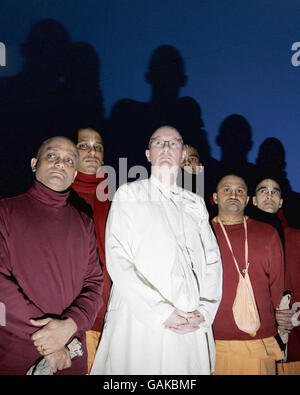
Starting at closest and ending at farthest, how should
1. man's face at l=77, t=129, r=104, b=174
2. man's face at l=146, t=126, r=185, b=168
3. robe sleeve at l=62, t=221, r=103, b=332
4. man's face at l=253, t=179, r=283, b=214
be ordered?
robe sleeve at l=62, t=221, r=103, b=332
man's face at l=146, t=126, r=185, b=168
man's face at l=77, t=129, r=104, b=174
man's face at l=253, t=179, r=283, b=214

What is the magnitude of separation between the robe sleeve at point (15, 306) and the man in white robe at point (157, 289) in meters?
0.53

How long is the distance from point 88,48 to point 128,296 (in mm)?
3115

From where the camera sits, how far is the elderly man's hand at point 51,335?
190 cm

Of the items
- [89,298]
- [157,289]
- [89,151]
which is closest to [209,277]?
[157,289]

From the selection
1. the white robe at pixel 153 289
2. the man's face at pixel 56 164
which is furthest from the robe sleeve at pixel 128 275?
Answer: the man's face at pixel 56 164

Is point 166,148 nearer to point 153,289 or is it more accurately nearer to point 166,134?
point 166,134

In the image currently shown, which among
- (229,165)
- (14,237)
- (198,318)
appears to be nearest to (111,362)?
(198,318)

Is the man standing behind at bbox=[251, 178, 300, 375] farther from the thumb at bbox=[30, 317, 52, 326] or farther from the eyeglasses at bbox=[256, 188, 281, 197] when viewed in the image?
the thumb at bbox=[30, 317, 52, 326]

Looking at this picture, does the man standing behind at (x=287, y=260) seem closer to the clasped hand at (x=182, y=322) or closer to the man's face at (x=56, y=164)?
the clasped hand at (x=182, y=322)

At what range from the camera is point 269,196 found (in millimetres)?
3232

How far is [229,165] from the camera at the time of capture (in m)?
4.16

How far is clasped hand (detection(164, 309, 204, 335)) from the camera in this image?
2.09m

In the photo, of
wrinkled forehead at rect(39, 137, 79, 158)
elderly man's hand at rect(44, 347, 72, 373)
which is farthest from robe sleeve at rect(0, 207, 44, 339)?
wrinkled forehead at rect(39, 137, 79, 158)

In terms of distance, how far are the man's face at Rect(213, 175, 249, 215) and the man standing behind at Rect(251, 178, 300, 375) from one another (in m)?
0.37
